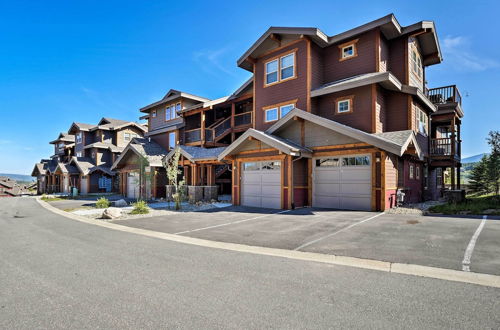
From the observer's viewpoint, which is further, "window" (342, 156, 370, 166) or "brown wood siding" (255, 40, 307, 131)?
"brown wood siding" (255, 40, 307, 131)

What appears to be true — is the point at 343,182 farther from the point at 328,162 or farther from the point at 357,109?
the point at 357,109

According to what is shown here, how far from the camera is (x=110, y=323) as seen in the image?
3275mm

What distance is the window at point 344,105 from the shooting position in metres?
15.5

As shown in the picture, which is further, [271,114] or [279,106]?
[271,114]

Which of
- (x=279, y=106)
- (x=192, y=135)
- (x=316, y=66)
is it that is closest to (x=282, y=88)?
(x=279, y=106)

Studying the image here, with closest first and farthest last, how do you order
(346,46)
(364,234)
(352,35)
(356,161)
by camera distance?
(364,234) < (356,161) < (352,35) < (346,46)

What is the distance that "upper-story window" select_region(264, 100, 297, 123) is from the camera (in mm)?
17678

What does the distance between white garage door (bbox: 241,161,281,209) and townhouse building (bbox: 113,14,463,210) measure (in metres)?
0.06

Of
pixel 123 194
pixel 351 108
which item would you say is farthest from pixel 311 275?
pixel 123 194

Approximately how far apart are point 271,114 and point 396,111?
25.2ft

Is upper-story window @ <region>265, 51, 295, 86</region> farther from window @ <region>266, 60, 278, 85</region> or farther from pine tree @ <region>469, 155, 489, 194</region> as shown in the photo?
pine tree @ <region>469, 155, 489, 194</region>

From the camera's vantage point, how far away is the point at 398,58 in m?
16.6

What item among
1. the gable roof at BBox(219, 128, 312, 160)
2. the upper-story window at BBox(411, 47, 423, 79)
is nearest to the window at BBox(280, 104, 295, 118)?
the gable roof at BBox(219, 128, 312, 160)

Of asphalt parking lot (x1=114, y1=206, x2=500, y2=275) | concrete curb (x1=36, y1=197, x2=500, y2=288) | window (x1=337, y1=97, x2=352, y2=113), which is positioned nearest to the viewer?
concrete curb (x1=36, y1=197, x2=500, y2=288)
